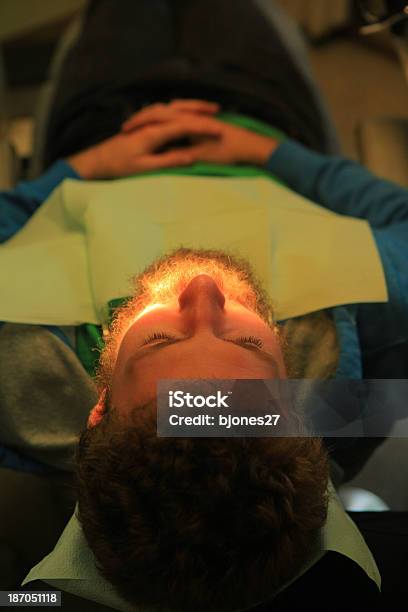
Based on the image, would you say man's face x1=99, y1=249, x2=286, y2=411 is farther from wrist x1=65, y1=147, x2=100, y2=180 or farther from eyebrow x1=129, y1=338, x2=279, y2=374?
wrist x1=65, y1=147, x2=100, y2=180

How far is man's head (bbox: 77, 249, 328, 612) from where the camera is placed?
0.51 meters

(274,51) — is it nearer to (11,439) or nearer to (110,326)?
(110,326)

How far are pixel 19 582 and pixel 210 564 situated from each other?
19 cm

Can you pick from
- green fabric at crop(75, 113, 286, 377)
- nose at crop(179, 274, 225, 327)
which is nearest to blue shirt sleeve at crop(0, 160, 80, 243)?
green fabric at crop(75, 113, 286, 377)

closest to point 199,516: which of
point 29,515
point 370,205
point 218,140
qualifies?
point 29,515

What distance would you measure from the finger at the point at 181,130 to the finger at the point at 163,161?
3 centimetres

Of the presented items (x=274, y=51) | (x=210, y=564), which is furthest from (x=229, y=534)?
(x=274, y=51)

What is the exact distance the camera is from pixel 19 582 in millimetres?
603

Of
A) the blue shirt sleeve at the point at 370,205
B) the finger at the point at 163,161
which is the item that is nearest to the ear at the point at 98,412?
the blue shirt sleeve at the point at 370,205

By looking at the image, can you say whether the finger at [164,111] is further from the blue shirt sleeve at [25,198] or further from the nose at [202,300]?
the nose at [202,300]

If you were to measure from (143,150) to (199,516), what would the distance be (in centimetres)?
60

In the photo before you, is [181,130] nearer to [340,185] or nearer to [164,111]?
[164,111]

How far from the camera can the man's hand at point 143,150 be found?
97 centimetres

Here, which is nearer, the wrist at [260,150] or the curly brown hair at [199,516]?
the curly brown hair at [199,516]
